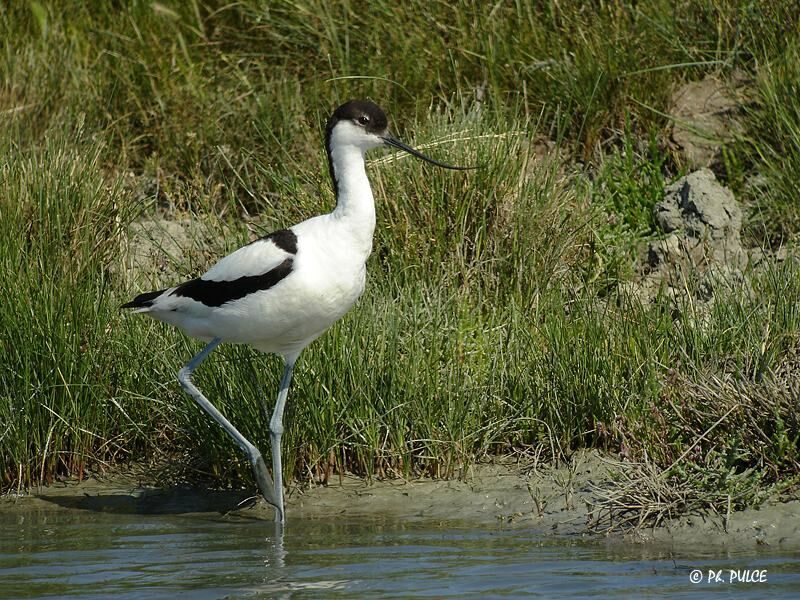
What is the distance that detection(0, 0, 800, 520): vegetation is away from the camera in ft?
16.4

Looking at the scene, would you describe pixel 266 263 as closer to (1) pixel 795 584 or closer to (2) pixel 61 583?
(2) pixel 61 583

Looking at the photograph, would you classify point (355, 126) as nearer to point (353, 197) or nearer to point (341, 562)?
point (353, 197)

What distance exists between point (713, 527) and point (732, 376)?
1.87 ft

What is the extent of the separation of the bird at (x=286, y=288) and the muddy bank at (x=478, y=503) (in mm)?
255

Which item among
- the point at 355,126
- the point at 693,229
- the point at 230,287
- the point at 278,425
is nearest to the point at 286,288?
the point at 230,287

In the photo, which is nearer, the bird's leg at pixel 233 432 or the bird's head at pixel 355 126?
the bird's leg at pixel 233 432

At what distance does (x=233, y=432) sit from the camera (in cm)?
492

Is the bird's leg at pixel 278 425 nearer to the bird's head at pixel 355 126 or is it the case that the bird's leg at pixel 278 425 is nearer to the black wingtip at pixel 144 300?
the black wingtip at pixel 144 300

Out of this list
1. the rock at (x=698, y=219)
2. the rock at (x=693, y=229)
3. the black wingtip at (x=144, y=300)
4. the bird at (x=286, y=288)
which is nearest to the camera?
the bird at (x=286, y=288)

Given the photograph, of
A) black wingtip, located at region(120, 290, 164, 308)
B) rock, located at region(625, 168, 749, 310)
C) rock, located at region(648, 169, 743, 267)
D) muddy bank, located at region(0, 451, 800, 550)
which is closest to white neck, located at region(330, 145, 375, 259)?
black wingtip, located at region(120, 290, 164, 308)

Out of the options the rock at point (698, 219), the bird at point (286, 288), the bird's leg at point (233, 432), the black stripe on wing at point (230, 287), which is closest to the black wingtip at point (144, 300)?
the bird at point (286, 288)

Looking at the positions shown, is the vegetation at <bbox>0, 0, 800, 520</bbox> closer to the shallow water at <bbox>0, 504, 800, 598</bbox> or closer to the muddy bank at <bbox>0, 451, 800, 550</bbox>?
the muddy bank at <bbox>0, 451, 800, 550</bbox>

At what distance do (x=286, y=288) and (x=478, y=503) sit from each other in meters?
1.03

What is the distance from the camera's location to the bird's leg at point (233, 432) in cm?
484
